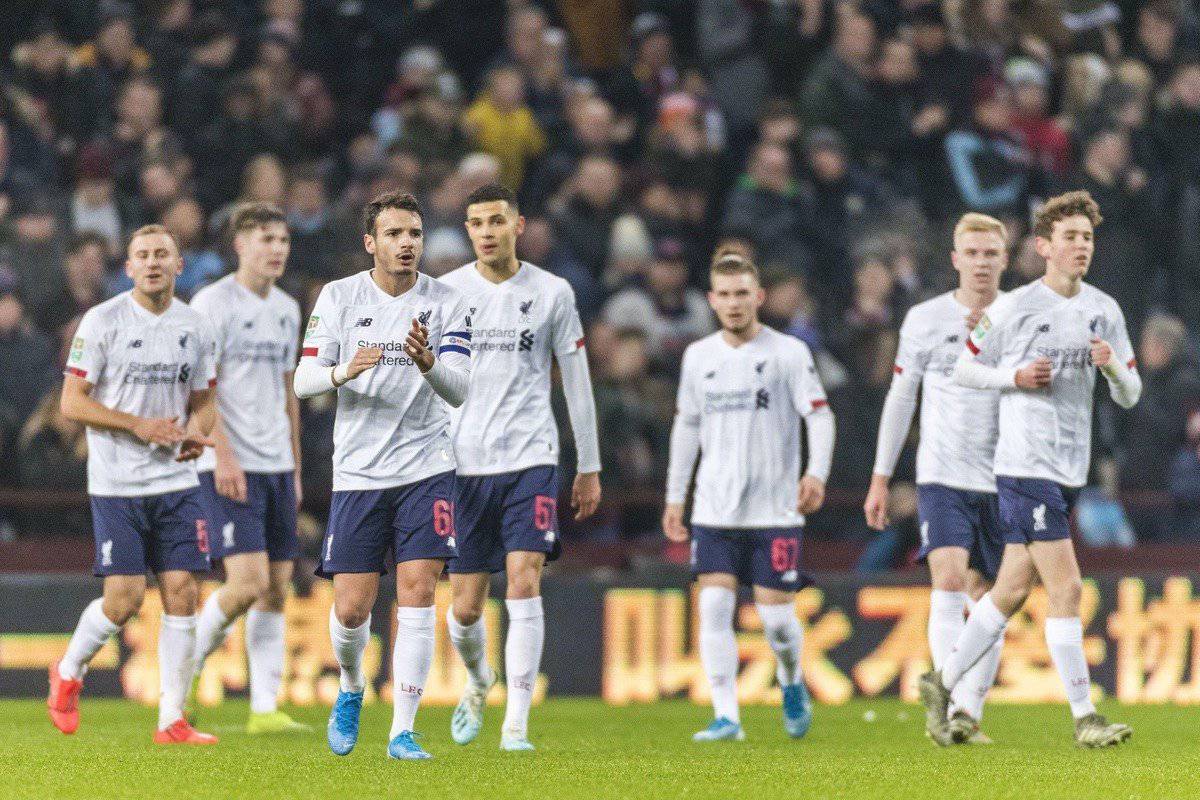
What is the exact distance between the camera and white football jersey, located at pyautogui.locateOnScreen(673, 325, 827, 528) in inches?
425

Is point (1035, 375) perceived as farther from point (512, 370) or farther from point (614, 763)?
point (614, 763)

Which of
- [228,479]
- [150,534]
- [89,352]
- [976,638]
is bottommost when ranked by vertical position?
[976,638]

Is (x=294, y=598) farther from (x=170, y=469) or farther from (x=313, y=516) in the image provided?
(x=170, y=469)

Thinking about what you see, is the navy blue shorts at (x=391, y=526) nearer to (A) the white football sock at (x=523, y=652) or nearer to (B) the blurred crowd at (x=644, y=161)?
(A) the white football sock at (x=523, y=652)

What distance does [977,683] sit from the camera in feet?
32.4

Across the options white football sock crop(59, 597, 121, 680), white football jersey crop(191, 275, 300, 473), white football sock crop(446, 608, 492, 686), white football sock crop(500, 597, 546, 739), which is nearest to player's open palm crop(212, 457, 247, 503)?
white football jersey crop(191, 275, 300, 473)

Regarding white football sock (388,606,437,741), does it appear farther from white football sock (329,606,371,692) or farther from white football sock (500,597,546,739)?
white football sock (500,597,546,739)

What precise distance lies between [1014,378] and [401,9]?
9.48 metres

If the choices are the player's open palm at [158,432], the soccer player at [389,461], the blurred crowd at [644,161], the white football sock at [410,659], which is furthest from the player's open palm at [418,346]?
the blurred crowd at [644,161]

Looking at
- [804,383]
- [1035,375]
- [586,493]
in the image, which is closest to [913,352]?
[804,383]

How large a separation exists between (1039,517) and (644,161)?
7818 millimetres

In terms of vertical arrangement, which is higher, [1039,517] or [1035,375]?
[1035,375]

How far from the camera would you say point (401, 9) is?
1741cm

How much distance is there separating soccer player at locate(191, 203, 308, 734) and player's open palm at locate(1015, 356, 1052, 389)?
3868 mm
